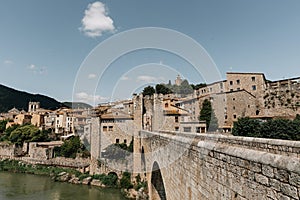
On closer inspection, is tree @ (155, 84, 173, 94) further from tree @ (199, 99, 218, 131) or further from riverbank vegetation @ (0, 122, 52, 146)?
riverbank vegetation @ (0, 122, 52, 146)

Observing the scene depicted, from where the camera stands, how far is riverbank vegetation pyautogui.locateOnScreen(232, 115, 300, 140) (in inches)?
738

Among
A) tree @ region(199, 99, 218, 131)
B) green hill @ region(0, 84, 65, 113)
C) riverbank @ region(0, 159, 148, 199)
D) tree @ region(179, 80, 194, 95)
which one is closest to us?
riverbank @ region(0, 159, 148, 199)

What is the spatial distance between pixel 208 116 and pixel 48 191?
20011 millimetres

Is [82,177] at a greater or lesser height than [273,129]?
lesser

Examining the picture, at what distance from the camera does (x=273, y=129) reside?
19.6 metres

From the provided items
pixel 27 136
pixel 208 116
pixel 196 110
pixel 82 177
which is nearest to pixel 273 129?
pixel 208 116

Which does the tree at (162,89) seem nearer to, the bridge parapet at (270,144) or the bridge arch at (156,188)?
the bridge arch at (156,188)

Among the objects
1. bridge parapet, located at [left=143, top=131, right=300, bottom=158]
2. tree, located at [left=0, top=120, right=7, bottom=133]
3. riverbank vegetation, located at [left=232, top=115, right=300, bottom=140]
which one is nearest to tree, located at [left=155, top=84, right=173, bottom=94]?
riverbank vegetation, located at [left=232, top=115, right=300, bottom=140]

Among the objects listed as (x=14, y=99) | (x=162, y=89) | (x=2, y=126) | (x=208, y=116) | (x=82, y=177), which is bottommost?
(x=82, y=177)

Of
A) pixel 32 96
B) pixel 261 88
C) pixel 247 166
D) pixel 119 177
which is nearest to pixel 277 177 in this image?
pixel 247 166

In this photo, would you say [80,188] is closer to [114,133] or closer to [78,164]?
[78,164]

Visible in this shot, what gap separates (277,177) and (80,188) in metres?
22.0

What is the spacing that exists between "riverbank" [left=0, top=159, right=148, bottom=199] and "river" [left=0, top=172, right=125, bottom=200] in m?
0.64

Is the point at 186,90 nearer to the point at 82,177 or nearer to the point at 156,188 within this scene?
the point at 82,177
